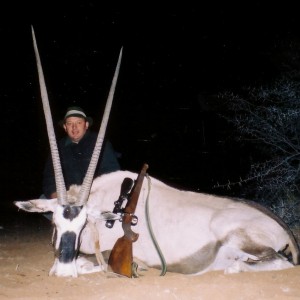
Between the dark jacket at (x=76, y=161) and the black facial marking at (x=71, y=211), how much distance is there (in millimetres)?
1235

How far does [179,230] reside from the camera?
4383 millimetres

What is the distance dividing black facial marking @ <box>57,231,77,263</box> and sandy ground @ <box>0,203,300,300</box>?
6.9 inches

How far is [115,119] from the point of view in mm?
32688

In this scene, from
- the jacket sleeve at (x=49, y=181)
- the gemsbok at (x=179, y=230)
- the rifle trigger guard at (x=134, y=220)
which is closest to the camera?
the gemsbok at (x=179, y=230)

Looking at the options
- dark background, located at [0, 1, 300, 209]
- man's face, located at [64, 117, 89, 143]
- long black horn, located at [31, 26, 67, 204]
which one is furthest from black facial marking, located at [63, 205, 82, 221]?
dark background, located at [0, 1, 300, 209]

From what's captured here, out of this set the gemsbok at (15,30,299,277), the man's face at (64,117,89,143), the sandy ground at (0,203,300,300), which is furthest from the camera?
the man's face at (64,117,89,143)

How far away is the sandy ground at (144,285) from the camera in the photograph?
3.17m

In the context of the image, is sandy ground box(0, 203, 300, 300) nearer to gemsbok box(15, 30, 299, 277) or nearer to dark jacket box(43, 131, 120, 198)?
gemsbok box(15, 30, 299, 277)

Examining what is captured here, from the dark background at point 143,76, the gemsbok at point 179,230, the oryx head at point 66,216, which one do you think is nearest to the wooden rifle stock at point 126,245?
the gemsbok at point 179,230

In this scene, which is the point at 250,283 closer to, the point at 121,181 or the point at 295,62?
the point at 121,181

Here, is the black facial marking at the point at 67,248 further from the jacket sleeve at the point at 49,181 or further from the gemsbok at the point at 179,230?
the jacket sleeve at the point at 49,181

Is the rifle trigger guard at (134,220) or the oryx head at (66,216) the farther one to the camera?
the rifle trigger guard at (134,220)

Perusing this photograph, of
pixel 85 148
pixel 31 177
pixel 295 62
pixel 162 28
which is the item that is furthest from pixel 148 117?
pixel 85 148

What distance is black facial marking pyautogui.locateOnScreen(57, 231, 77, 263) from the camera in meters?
3.79
